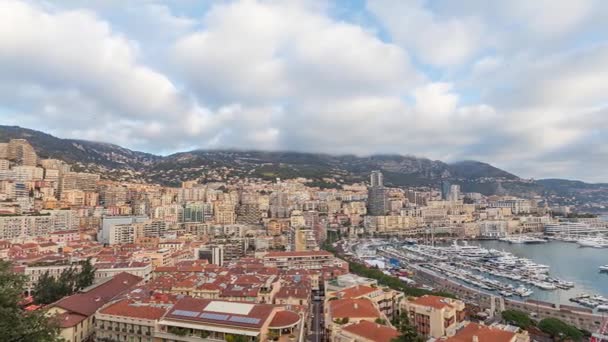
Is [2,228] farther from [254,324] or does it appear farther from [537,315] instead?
[537,315]

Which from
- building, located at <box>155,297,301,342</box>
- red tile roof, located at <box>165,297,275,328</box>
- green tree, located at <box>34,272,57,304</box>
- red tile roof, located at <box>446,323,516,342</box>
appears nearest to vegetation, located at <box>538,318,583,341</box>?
red tile roof, located at <box>446,323,516,342</box>

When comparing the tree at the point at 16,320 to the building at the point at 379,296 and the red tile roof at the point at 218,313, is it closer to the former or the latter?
the red tile roof at the point at 218,313

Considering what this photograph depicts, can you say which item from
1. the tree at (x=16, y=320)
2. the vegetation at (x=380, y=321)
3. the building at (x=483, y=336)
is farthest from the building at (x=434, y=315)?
the tree at (x=16, y=320)

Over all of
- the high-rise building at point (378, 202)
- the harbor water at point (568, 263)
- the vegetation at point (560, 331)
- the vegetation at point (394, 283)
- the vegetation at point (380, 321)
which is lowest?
the harbor water at point (568, 263)

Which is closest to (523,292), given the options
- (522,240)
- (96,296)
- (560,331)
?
(560,331)

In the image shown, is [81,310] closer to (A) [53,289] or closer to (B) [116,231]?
(A) [53,289]
